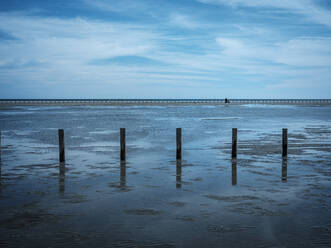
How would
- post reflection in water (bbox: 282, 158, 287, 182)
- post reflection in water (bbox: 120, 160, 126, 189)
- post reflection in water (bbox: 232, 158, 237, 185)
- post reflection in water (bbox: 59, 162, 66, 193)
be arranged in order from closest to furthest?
post reflection in water (bbox: 59, 162, 66, 193), post reflection in water (bbox: 120, 160, 126, 189), post reflection in water (bbox: 232, 158, 237, 185), post reflection in water (bbox: 282, 158, 287, 182)

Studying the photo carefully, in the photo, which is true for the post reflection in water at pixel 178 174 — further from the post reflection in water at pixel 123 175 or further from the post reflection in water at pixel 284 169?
the post reflection in water at pixel 284 169

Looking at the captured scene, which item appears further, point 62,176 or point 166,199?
point 62,176

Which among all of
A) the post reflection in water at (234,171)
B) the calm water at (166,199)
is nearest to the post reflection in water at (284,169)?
the calm water at (166,199)

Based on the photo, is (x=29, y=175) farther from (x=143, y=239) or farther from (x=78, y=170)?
(x=143, y=239)

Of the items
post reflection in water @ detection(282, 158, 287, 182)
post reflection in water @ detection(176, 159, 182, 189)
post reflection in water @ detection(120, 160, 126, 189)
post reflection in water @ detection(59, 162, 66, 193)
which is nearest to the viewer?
post reflection in water @ detection(59, 162, 66, 193)

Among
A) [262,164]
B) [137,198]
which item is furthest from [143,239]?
[262,164]

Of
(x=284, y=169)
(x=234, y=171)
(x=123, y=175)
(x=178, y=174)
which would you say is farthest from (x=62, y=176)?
(x=284, y=169)

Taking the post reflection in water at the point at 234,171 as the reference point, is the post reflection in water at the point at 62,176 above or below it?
below

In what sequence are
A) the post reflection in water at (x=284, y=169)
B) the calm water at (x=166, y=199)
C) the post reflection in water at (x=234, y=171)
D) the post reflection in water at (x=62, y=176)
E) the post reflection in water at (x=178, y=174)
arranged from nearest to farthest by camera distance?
the calm water at (x=166, y=199) → the post reflection in water at (x=62, y=176) → the post reflection in water at (x=178, y=174) → the post reflection in water at (x=234, y=171) → the post reflection in water at (x=284, y=169)

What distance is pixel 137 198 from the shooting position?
10320mm

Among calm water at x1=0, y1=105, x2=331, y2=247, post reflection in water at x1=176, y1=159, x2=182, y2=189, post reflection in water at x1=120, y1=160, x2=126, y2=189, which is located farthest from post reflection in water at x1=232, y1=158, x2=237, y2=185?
post reflection in water at x1=120, y1=160, x2=126, y2=189

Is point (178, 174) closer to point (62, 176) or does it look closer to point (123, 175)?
point (123, 175)

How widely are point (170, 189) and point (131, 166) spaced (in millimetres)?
3948

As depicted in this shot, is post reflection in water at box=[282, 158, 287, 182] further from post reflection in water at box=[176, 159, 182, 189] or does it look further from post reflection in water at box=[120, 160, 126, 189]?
post reflection in water at box=[120, 160, 126, 189]
